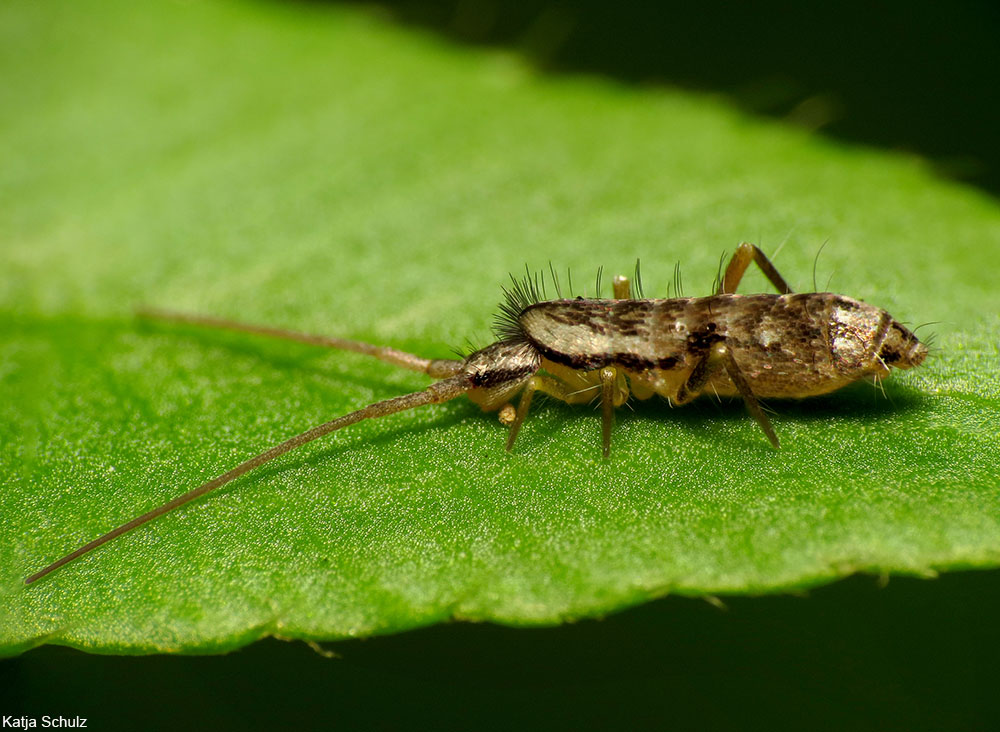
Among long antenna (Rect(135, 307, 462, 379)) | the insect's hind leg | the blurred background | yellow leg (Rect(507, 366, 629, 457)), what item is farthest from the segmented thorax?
the blurred background

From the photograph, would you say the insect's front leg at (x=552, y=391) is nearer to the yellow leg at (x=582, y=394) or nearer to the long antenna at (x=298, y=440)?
the yellow leg at (x=582, y=394)

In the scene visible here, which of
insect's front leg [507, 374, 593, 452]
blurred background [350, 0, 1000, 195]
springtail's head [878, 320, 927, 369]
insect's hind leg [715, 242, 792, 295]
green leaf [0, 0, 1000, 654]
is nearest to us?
green leaf [0, 0, 1000, 654]

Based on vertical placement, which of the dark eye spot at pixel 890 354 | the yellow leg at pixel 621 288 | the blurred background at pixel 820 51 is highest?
the blurred background at pixel 820 51

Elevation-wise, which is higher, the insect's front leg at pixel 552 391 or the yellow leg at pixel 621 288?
the yellow leg at pixel 621 288

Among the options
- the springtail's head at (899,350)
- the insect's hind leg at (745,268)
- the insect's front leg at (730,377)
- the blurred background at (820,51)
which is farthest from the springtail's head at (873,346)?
the blurred background at (820,51)

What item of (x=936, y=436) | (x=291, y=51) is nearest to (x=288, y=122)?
(x=291, y=51)

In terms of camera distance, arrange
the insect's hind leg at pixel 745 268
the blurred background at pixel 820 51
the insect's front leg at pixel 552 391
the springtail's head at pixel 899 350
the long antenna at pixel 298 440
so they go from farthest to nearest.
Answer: the blurred background at pixel 820 51
the insect's hind leg at pixel 745 268
the insect's front leg at pixel 552 391
the springtail's head at pixel 899 350
the long antenna at pixel 298 440

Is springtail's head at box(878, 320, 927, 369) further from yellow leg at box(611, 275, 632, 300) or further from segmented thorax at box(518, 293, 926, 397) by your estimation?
yellow leg at box(611, 275, 632, 300)

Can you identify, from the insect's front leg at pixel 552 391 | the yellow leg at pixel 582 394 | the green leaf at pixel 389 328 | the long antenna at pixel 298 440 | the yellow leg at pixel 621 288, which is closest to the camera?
the green leaf at pixel 389 328
